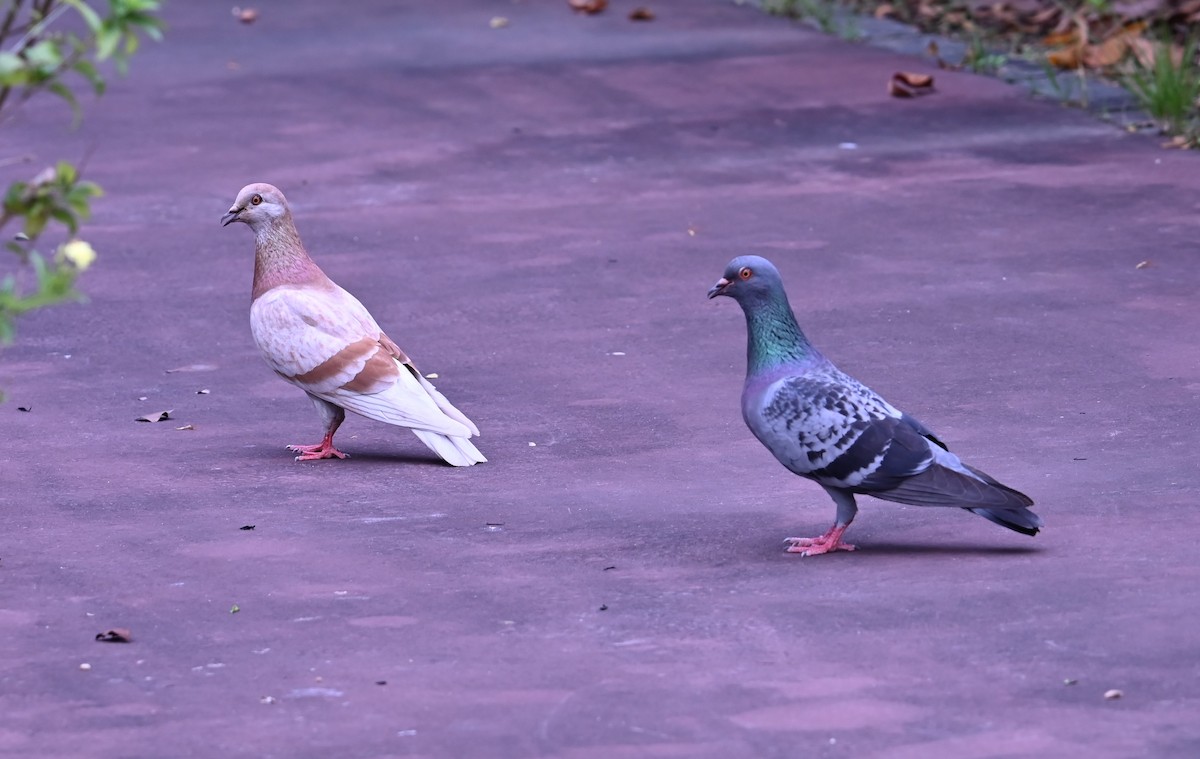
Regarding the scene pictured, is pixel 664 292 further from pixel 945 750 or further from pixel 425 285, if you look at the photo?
pixel 945 750

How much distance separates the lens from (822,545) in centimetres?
561

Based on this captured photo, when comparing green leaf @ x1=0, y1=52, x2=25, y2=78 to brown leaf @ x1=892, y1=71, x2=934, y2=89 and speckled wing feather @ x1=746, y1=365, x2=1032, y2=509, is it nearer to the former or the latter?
speckled wing feather @ x1=746, y1=365, x2=1032, y2=509

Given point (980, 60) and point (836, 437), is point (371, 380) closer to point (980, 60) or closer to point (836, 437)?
point (836, 437)

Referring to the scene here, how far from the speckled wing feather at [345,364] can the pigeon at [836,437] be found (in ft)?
4.78

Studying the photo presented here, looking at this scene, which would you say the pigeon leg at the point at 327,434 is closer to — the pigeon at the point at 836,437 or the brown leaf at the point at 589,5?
the pigeon at the point at 836,437

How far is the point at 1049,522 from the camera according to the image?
578cm

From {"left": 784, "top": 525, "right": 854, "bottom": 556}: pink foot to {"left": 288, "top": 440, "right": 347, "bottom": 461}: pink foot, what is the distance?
2.03 metres

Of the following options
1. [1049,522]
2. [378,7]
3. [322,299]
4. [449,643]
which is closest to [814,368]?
[1049,522]

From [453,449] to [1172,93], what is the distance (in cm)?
677

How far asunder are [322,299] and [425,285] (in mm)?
2336

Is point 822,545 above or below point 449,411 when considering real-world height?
above

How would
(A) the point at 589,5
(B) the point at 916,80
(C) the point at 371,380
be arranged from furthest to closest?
(A) the point at 589,5, (B) the point at 916,80, (C) the point at 371,380

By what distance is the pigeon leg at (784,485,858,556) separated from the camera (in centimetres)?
561

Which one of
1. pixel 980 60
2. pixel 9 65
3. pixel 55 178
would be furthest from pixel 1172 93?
pixel 9 65
